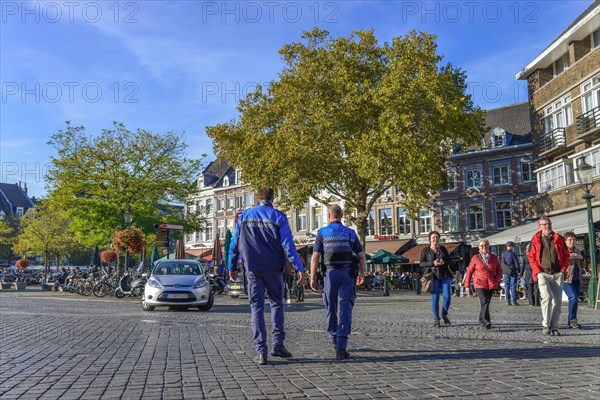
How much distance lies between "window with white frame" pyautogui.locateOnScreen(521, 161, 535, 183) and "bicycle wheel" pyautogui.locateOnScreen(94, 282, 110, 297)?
99.9 feet

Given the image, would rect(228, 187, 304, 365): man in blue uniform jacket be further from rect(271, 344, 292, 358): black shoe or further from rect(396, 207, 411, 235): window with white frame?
rect(396, 207, 411, 235): window with white frame

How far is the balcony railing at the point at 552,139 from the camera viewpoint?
1124 inches

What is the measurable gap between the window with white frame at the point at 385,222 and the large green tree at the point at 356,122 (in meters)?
16.8

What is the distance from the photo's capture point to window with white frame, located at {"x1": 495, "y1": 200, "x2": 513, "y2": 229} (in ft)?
138

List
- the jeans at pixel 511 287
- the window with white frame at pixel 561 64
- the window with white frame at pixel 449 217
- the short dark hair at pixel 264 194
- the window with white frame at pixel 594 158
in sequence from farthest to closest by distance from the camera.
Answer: the window with white frame at pixel 449 217 < the window with white frame at pixel 561 64 < the window with white frame at pixel 594 158 < the jeans at pixel 511 287 < the short dark hair at pixel 264 194

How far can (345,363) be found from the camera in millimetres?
6051

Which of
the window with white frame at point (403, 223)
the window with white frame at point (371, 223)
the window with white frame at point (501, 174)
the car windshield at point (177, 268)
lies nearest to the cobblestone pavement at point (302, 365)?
the car windshield at point (177, 268)

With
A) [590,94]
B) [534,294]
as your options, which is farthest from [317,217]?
[534,294]

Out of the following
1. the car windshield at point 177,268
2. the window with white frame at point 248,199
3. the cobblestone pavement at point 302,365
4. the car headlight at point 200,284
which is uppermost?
the window with white frame at point 248,199

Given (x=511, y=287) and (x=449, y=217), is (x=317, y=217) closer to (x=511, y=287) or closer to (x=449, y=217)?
(x=449, y=217)

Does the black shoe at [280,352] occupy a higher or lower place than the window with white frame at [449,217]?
lower

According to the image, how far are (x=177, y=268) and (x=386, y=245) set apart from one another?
105 ft

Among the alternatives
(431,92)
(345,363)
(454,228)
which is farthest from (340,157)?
(345,363)

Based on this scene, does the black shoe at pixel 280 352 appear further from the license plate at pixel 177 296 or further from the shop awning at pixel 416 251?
the shop awning at pixel 416 251
